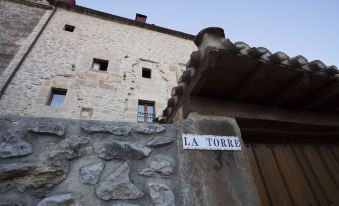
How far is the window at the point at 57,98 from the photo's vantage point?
6267mm

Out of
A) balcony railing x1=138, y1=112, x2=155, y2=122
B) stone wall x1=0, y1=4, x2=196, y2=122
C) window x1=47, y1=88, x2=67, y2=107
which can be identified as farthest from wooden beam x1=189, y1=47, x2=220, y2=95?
window x1=47, y1=88, x2=67, y2=107

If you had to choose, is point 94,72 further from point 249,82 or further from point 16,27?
point 249,82

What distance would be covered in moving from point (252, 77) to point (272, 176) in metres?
0.97

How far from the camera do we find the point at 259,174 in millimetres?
1871

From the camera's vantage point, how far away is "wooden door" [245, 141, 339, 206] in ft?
6.04

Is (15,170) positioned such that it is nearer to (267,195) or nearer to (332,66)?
(267,195)

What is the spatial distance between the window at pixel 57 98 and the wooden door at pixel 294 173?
6.06 meters

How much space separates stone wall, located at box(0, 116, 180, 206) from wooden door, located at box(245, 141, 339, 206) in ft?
3.07

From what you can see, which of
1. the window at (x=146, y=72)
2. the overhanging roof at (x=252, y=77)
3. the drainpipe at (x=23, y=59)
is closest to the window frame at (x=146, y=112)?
the window at (x=146, y=72)

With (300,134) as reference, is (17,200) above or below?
below

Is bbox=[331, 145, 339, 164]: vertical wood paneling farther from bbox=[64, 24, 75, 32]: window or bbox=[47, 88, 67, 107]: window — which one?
bbox=[64, 24, 75, 32]: window

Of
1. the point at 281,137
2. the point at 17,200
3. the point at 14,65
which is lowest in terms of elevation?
the point at 17,200

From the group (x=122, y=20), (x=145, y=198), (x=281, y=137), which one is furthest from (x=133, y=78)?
(x=145, y=198)

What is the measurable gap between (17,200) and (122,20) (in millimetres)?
9762
